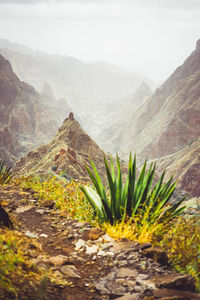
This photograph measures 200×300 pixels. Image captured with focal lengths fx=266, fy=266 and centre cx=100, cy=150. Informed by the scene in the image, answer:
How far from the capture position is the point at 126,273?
2168mm

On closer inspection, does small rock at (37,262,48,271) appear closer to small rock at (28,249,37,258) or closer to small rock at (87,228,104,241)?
small rock at (28,249,37,258)

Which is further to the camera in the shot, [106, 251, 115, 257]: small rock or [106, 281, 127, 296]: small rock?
[106, 251, 115, 257]: small rock

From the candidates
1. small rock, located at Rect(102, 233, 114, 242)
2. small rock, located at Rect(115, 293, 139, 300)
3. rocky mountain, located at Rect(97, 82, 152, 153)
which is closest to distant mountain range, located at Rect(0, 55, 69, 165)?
rocky mountain, located at Rect(97, 82, 152, 153)

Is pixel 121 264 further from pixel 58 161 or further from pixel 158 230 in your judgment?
pixel 58 161

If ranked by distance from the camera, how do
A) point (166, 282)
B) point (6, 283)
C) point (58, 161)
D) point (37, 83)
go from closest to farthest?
1. point (6, 283)
2. point (166, 282)
3. point (58, 161)
4. point (37, 83)

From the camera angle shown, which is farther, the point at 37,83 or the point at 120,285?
the point at 37,83

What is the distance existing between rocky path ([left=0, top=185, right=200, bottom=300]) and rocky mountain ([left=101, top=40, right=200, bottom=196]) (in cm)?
4257

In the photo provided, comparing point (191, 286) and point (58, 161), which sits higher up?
point (191, 286)

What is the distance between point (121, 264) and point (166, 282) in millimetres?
470

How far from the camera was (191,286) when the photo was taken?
200cm

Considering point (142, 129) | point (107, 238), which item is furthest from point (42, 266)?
point (142, 129)

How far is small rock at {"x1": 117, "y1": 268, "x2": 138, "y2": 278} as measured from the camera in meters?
2.14

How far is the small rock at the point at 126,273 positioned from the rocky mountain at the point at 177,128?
43117 millimetres

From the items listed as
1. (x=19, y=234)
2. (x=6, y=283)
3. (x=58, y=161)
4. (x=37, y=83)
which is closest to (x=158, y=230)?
(x=19, y=234)
